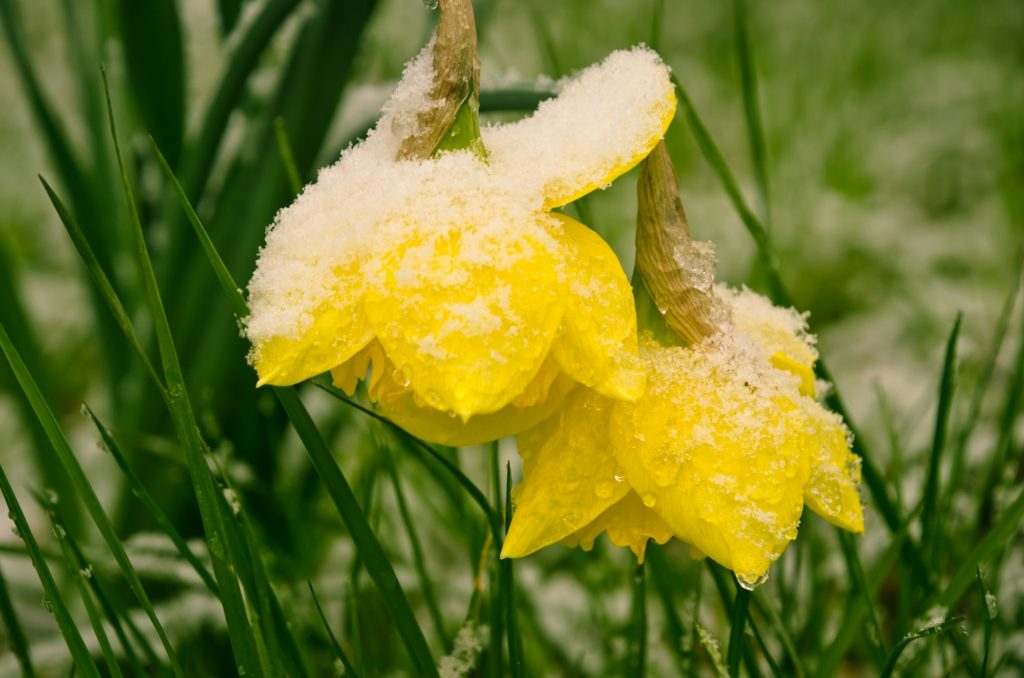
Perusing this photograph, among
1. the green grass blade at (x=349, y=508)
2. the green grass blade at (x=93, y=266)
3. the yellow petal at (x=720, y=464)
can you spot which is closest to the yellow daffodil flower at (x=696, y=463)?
the yellow petal at (x=720, y=464)

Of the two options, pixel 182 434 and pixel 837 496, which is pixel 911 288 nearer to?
pixel 837 496

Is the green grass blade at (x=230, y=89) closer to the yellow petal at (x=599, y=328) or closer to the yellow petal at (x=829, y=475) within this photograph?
the yellow petal at (x=599, y=328)

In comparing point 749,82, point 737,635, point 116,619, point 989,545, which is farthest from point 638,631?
point 749,82

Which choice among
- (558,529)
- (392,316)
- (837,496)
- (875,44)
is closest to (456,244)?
(392,316)

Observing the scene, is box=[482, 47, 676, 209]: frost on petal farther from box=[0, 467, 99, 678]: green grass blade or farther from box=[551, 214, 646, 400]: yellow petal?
box=[0, 467, 99, 678]: green grass blade

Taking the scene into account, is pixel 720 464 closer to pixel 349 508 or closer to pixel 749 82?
pixel 349 508
